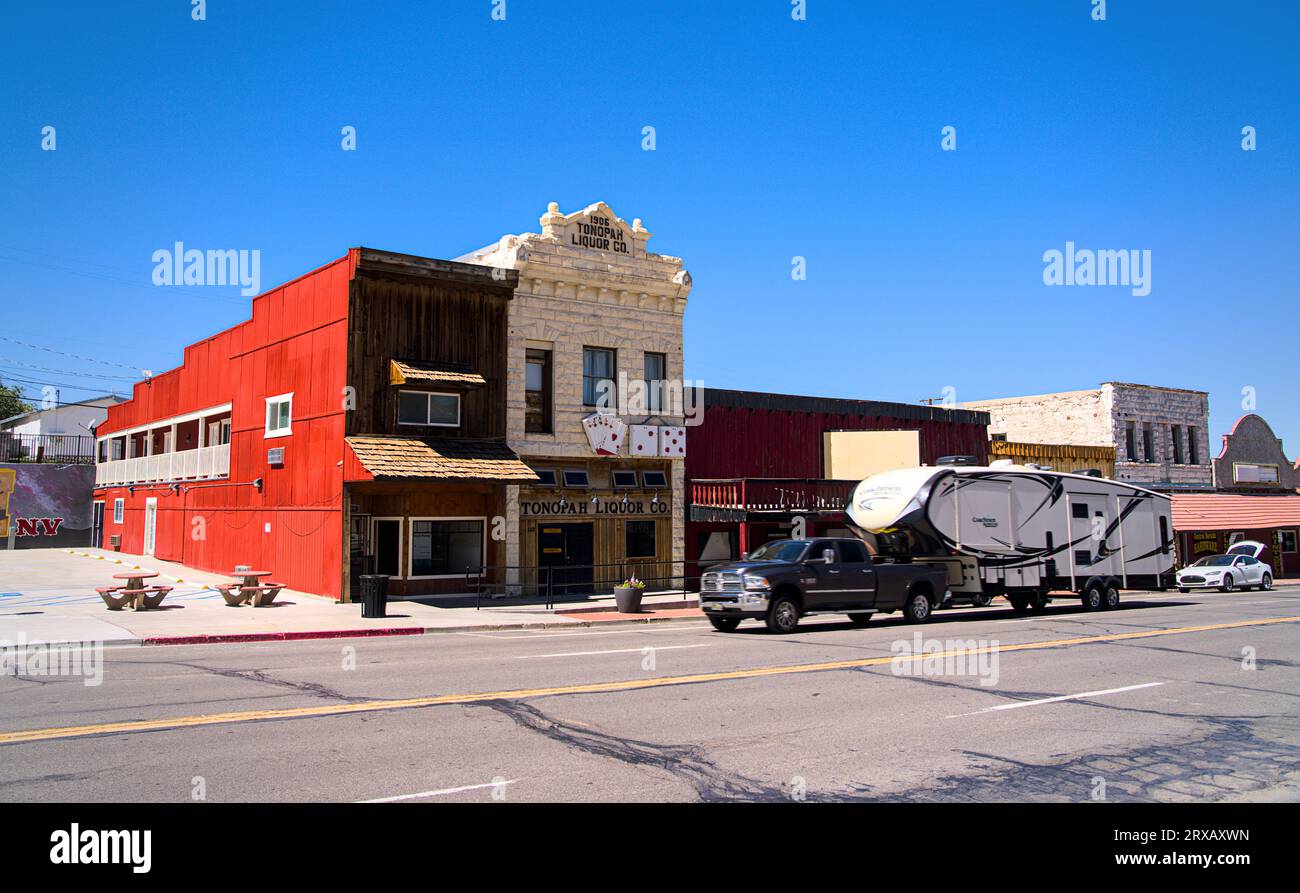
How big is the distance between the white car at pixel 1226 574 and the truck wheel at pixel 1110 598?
13.0 meters

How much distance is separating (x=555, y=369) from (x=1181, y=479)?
3703cm

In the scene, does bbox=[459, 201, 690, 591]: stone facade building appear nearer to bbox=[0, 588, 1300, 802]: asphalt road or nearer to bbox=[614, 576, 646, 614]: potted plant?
bbox=[614, 576, 646, 614]: potted plant

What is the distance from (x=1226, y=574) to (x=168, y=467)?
137 feet

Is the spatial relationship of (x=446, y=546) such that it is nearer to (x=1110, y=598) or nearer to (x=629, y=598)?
(x=629, y=598)

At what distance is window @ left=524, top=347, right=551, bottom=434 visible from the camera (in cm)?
2791

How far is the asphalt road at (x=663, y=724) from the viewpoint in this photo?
23.6ft

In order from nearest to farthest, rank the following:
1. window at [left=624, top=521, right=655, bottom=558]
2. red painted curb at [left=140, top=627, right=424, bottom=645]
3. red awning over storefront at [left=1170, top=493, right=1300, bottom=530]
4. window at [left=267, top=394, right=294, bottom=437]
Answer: red painted curb at [left=140, top=627, right=424, bottom=645]
window at [left=267, top=394, right=294, bottom=437]
window at [left=624, top=521, right=655, bottom=558]
red awning over storefront at [left=1170, top=493, right=1300, bottom=530]

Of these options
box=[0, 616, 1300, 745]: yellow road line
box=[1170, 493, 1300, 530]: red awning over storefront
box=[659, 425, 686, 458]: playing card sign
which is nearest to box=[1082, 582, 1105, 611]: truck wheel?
box=[0, 616, 1300, 745]: yellow road line

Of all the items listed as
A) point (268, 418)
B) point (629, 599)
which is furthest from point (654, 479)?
point (268, 418)

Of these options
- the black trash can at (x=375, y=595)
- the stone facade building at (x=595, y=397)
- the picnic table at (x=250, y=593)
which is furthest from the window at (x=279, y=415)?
the black trash can at (x=375, y=595)

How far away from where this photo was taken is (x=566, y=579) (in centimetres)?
2800

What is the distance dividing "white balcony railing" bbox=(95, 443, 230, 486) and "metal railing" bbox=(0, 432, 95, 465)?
14.0 ft
